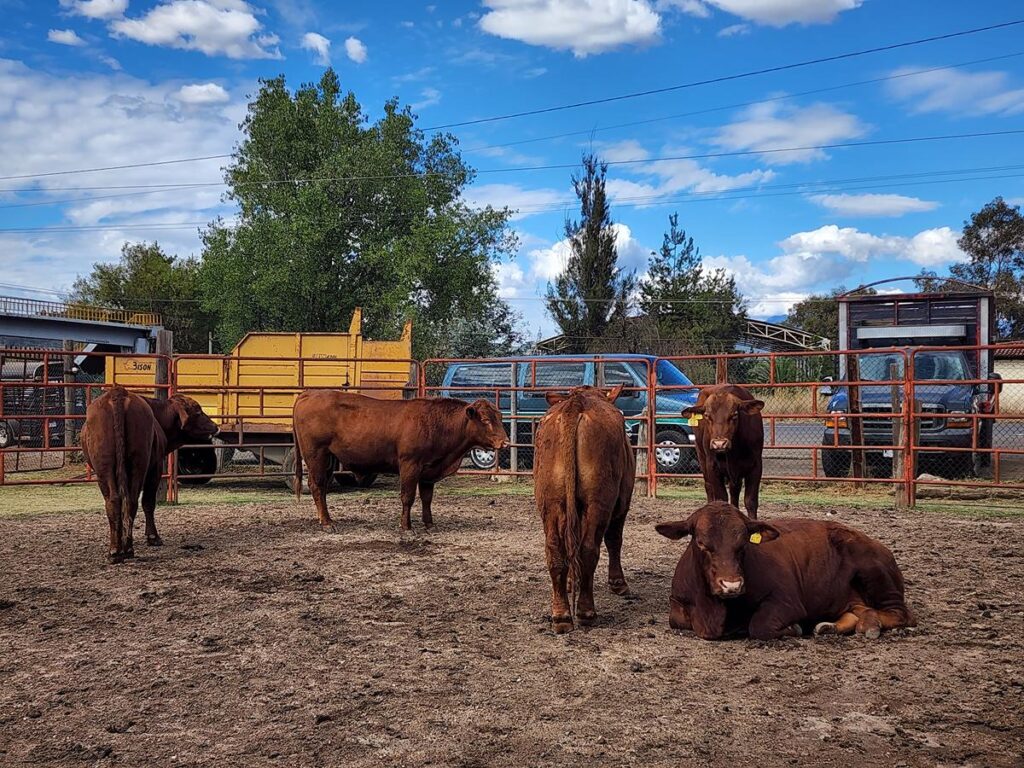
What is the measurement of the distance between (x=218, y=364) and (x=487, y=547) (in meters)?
8.57

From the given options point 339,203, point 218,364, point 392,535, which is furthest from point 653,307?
point 392,535

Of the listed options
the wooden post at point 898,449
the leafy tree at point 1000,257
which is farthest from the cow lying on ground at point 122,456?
the leafy tree at point 1000,257

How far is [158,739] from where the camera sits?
11.4 ft

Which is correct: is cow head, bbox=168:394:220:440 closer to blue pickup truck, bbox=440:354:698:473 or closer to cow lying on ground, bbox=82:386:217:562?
cow lying on ground, bbox=82:386:217:562

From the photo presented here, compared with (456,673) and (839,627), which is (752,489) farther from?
(456,673)

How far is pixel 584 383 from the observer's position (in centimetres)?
1438

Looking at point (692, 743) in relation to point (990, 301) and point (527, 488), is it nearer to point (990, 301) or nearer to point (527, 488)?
point (527, 488)

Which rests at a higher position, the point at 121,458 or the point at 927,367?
the point at 927,367

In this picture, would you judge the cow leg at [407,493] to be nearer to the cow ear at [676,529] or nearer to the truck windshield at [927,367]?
the cow ear at [676,529]

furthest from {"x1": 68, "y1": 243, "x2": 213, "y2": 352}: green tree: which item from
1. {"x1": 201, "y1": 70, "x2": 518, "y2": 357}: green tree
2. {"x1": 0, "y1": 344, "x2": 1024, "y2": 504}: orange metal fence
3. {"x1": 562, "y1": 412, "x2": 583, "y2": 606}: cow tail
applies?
{"x1": 562, "y1": 412, "x2": 583, "y2": 606}: cow tail


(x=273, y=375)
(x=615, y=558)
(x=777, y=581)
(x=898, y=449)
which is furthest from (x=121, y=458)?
(x=898, y=449)

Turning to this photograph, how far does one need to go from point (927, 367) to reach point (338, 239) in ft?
76.2

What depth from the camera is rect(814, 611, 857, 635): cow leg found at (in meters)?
4.81

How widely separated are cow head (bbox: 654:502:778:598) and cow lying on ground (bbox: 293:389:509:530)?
4522 millimetres
